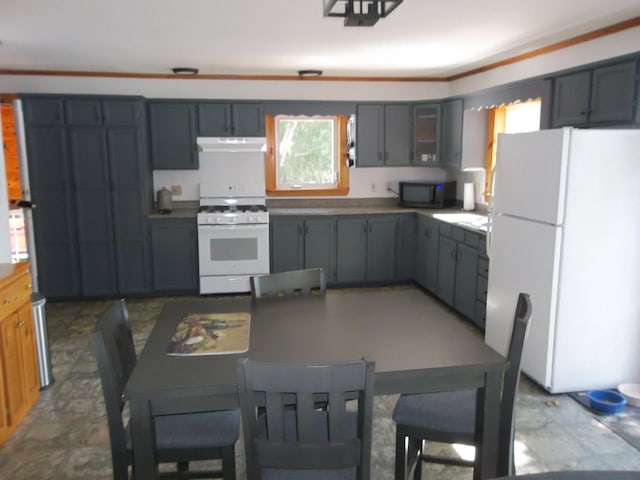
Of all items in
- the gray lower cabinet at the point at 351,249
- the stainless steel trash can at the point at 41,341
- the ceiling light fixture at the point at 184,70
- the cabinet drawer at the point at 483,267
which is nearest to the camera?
the stainless steel trash can at the point at 41,341

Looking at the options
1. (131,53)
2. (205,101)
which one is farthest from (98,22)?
(205,101)

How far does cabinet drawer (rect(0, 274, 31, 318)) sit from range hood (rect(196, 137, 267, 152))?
2.73 metres

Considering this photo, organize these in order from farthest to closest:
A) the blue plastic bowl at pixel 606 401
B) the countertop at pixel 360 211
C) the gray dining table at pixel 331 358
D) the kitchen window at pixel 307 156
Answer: the kitchen window at pixel 307 156, the countertop at pixel 360 211, the blue plastic bowl at pixel 606 401, the gray dining table at pixel 331 358

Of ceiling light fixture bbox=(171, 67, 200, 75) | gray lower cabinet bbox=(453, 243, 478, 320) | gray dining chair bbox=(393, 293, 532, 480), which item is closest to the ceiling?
ceiling light fixture bbox=(171, 67, 200, 75)

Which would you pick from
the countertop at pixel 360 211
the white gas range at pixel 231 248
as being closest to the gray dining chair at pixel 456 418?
the countertop at pixel 360 211

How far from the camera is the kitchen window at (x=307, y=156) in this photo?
20.2ft

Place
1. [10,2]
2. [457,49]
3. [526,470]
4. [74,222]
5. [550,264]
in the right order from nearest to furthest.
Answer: [526,470]
[10,2]
[550,264]
[457,49]
[74,222]

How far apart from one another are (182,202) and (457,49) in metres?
3.32

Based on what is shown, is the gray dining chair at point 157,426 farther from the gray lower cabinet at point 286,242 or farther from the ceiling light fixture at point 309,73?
the ceiling light fixture at point 309,73

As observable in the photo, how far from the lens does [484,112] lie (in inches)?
221

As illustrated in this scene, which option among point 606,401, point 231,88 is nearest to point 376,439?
point 606,401

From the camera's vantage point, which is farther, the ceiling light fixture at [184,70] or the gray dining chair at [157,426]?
the ceiling light fixture at [184,70]

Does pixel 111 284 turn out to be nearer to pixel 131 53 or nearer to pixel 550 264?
pixel 131 53

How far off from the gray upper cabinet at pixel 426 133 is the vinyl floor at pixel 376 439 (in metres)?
3.13
